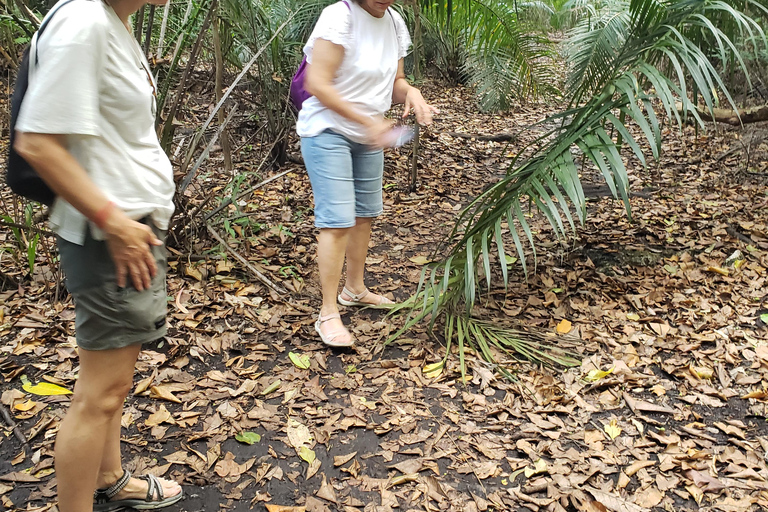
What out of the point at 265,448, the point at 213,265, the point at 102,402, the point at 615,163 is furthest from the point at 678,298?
the point at 102,402

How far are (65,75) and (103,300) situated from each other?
495mm

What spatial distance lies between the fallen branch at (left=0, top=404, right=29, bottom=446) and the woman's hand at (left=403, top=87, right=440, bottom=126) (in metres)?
1.92

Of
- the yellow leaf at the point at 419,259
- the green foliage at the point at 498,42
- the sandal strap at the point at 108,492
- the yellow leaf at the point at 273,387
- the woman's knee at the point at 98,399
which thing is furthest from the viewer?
the green foliage at the point at 498,42

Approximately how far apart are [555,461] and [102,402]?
1539mm

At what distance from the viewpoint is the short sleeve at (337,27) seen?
7.45ft

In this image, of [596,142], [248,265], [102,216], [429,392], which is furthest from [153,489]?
[596,142]

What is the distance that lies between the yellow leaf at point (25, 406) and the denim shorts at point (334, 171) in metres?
1.32

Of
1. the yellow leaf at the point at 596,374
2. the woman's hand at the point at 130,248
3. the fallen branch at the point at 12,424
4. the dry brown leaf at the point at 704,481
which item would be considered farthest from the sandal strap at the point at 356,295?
the woman's hand at the point at 130,248

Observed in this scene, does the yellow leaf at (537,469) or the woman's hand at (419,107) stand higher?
the woman's hand at (419,107)

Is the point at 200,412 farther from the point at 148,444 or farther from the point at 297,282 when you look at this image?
the point at 297,282

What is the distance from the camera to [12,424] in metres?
2.12

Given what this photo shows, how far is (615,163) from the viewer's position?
232 centimetres

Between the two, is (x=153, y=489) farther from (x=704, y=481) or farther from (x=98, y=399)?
(x=704, y=481)

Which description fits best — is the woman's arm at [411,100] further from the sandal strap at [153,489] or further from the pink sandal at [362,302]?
the sandal strap at [153,489]
